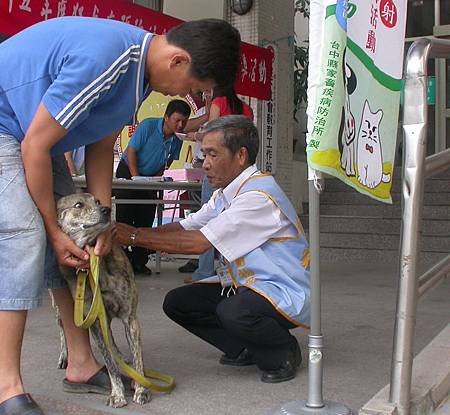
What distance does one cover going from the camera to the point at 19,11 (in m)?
5.33

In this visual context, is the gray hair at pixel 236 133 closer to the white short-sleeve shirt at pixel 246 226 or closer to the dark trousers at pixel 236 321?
the white short-sleeve shirt at pixel 246 226

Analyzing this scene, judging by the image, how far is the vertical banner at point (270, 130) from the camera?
8773mm

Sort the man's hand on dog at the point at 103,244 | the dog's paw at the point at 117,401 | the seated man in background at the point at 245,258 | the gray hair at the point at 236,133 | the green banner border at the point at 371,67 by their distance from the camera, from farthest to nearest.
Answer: the gray hair at the point at 236,133
the seated man in background at the point at 245,258
the dog's paw at the point at 117,401
the man's hand on dog at the point at 103,244
the green banner border at the point at 371,67

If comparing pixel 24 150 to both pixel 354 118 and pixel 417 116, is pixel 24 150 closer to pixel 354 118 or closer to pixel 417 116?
pixel 354 118

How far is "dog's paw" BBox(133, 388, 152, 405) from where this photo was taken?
2646 millimetres

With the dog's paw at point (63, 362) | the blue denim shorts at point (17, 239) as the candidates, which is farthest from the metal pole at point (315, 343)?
the dog's paw at point (63, 362)

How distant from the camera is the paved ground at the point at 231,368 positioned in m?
2.66

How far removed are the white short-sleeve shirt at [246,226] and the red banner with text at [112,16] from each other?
1653 millimetres

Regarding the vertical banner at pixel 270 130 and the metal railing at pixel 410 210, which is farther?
the vertical banner at pixel 270 130

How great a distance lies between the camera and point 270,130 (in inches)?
348

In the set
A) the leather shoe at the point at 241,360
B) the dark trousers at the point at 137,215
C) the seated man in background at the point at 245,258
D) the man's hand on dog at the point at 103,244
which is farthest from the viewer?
the dark trousers at the point at 137,215

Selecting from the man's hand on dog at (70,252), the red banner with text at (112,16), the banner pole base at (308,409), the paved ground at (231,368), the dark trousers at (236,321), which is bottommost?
the paved ground at (231,368)

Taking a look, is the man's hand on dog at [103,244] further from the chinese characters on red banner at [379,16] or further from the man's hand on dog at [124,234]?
the chinese characters on red banner at [379,16]

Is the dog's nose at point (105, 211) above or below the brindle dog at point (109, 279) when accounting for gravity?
above
